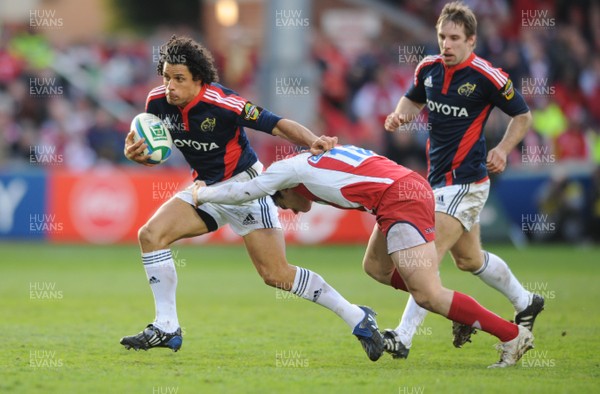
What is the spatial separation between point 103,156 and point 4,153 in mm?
2152

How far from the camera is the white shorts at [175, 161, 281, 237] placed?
8305 mm

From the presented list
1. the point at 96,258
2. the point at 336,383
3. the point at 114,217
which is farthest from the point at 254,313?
the point at 114,217

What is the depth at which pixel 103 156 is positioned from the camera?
68.4ft

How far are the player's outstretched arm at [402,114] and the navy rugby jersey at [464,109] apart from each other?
0.23 m

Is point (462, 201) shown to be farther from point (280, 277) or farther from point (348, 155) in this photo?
point (280, 277)

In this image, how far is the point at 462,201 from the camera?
27.3 feet

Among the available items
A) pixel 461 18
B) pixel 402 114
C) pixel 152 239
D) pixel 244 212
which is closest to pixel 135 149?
pixel 152 239

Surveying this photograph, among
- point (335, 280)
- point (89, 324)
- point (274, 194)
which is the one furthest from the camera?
point (335, 280)

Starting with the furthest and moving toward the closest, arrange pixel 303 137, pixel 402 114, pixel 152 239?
pixel 402 114 < pixel 152 239 < pixel 303 137

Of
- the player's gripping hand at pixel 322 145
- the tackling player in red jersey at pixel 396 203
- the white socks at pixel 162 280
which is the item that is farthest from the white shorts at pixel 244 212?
the player's gripping hand at pixel 322 145

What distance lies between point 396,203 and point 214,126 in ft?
5.64

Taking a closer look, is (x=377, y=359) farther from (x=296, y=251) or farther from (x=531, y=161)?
(x=531, y=161)

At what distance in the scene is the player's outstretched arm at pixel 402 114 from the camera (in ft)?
27.9

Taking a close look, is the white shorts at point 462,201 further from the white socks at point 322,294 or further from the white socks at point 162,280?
the white socks at point 162,280
